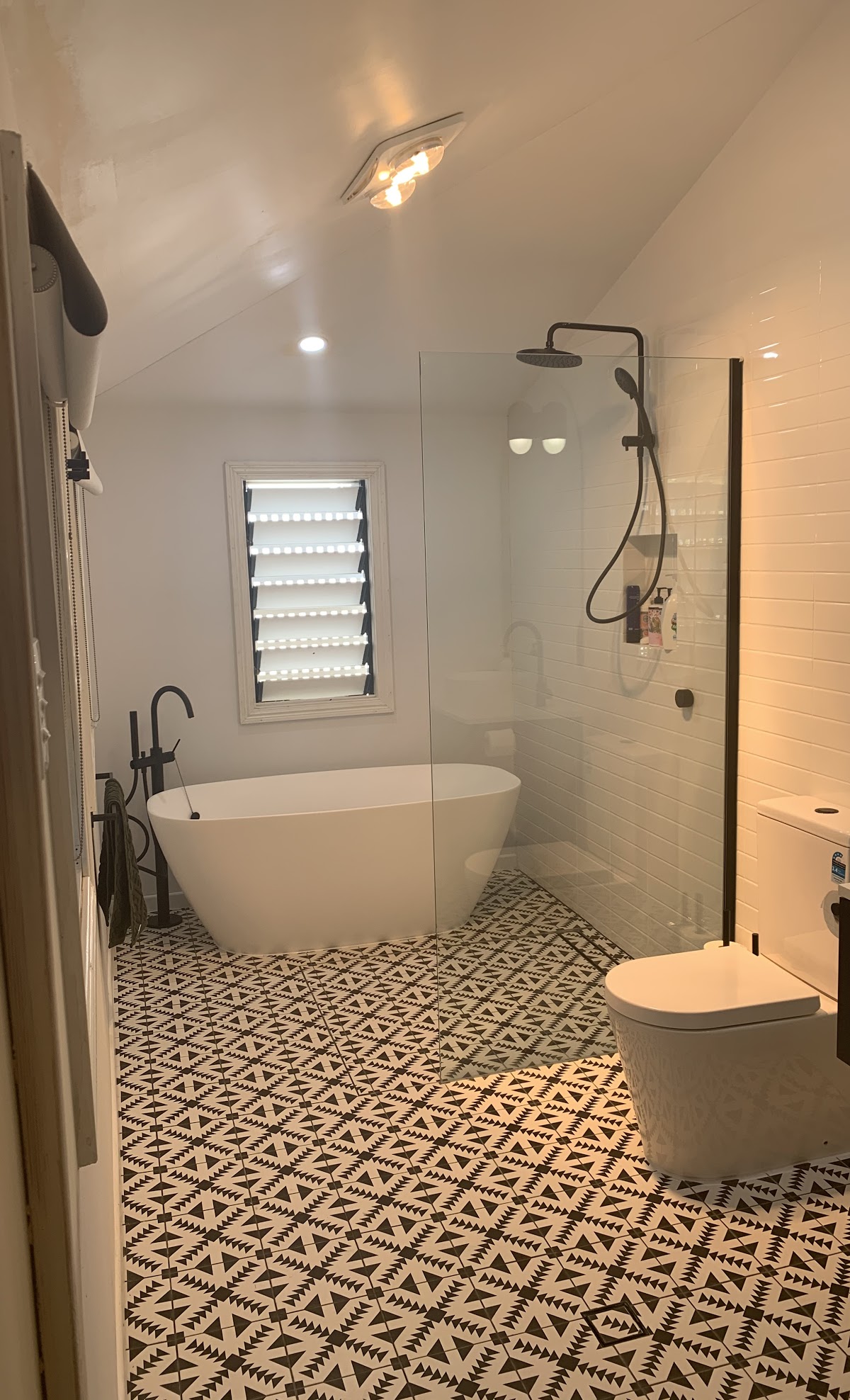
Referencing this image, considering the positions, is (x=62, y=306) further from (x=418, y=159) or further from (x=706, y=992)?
(x=706, y=992)

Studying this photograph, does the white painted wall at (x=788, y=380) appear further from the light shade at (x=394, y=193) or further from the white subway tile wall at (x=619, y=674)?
the light shade at (x=394, y=193)

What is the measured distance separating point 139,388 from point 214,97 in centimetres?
323

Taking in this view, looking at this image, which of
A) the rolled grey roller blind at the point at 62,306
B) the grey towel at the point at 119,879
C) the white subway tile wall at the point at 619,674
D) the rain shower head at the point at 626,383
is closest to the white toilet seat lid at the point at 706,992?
the white subway tile wall at the point at 619,674

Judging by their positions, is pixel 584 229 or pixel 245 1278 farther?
pixel 584 229

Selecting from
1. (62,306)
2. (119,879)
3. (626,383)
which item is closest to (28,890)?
(62,306)

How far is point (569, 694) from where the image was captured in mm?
3404

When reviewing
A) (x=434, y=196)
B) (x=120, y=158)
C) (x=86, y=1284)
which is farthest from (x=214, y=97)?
(x=434, y=196)

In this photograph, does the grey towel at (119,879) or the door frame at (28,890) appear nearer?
the door frame at (28,890)

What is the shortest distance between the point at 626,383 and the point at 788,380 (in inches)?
21.9

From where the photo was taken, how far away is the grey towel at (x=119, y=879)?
3.12 metres

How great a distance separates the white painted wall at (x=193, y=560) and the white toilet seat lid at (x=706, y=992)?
2.73 m

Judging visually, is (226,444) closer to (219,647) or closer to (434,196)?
(219,647)

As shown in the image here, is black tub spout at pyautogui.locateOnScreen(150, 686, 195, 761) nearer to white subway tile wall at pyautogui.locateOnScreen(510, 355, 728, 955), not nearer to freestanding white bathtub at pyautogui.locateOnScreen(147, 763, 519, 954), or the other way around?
freestanding white bathtub at pyautogui.locateOnScreen(147, 763, 519, 954)

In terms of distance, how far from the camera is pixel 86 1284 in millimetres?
1353
